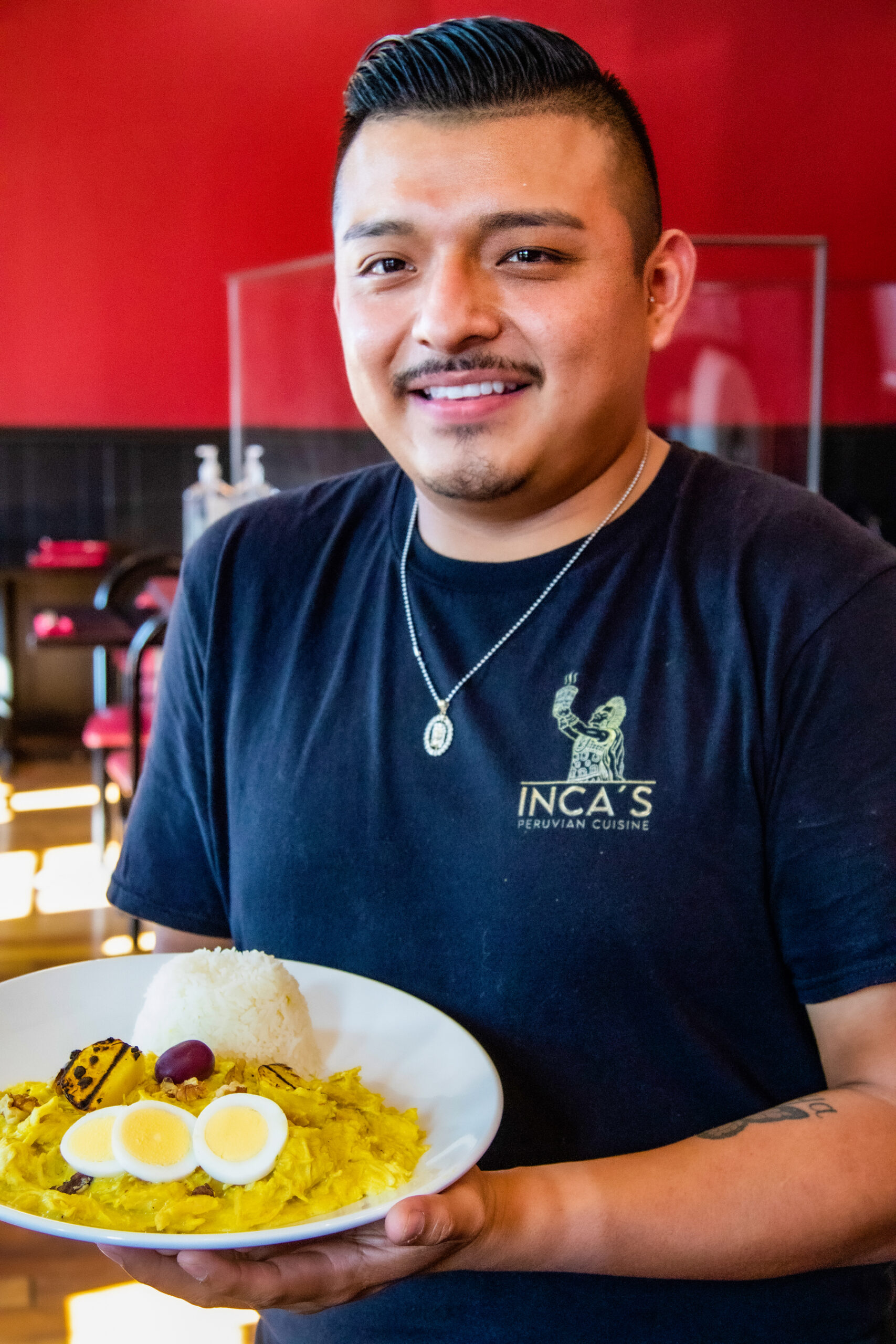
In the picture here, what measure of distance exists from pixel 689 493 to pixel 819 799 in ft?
1.07

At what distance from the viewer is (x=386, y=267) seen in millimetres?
1016

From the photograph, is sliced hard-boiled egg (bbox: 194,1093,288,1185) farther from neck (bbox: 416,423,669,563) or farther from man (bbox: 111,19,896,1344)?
neck (bbox: 416,423,669,563)

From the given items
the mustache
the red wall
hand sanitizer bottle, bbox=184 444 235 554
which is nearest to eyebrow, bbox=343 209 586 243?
the mustache

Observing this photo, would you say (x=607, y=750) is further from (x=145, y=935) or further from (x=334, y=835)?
(x=145, y=935)

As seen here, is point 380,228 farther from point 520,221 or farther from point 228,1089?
point 228,1089

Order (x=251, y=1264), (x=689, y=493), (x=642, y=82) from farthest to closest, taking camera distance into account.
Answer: (x=642, y=82) < (x=689, y=493) < (x=251, y=1264)

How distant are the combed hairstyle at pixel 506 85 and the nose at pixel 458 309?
128 millimetres

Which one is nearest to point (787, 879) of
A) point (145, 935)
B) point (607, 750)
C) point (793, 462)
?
point (607, 750)

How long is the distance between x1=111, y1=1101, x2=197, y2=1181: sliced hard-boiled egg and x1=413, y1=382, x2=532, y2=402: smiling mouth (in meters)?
0.62

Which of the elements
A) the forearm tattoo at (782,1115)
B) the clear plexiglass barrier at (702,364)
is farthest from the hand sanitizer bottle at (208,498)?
the forearm tattoo at (782,1115)

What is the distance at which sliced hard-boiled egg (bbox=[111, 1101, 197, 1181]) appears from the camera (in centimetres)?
87

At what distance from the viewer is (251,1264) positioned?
0.79m

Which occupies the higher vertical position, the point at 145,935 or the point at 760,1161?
the point at 760,1161

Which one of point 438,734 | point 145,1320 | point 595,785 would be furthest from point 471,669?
point 145,1320
